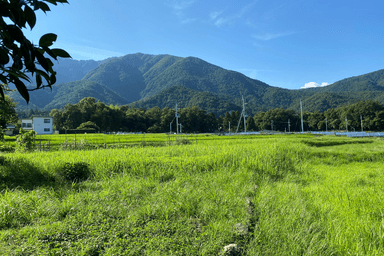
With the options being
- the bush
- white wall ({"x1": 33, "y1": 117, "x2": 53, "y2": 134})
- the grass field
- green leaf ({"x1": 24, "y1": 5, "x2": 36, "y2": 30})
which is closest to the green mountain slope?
white wall ({"x1": 33, "y1": 117, "x2": 53, "y2": 134})

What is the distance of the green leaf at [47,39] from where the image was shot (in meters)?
1.19

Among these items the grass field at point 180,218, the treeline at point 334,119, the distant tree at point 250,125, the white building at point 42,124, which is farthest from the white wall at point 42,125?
the treeline at point 334,119

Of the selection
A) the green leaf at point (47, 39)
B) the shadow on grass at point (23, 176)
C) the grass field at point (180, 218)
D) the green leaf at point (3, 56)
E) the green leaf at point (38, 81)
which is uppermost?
the green leaf at point (47, 39)

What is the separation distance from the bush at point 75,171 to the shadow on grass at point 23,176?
0.37m

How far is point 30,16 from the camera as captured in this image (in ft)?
3.66

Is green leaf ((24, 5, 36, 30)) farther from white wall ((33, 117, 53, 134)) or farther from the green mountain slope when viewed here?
the green mountain slope

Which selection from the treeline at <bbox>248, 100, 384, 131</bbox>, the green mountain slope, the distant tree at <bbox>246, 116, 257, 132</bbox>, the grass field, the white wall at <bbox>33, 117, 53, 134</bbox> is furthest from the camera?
the green mountain slope

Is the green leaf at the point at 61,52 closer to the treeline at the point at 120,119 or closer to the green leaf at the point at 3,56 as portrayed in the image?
the green leaf at the point at 3,56

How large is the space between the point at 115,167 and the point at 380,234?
6.80 meters

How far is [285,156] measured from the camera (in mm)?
9703

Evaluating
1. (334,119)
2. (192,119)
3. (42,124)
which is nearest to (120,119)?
(42,124)

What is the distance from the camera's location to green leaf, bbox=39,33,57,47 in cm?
119

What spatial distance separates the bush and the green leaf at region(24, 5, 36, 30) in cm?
621

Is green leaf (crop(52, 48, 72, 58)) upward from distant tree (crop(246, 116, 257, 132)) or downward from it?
downward
